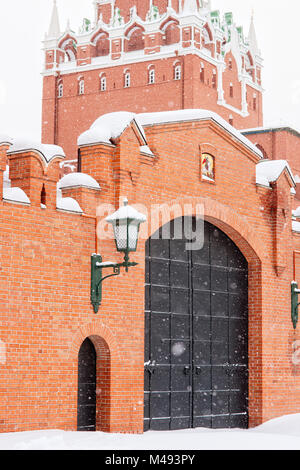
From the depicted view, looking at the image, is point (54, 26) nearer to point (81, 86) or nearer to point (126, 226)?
point (81, 86)

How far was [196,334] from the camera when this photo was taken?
13.6 m

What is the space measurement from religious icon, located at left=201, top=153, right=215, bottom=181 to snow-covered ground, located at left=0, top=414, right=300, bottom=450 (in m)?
4.31

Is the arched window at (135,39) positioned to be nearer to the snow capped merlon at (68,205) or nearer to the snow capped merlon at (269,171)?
the snow capped merlon at (269,171)

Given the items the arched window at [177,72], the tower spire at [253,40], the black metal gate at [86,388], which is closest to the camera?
the black metal gate at [86,388]

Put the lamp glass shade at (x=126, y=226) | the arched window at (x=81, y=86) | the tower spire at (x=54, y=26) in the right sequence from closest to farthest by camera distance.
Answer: the lamp glass shade at (x=126, y=226) < the arched window at (x=81, y=86) < the tower spire at (x=54, y=26)

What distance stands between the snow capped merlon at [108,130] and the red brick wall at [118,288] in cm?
12

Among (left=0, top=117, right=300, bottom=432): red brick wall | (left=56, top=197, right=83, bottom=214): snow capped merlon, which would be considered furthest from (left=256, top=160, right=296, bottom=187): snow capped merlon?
(left=56, top=197, right=83, bottom=214): snow capped merlon

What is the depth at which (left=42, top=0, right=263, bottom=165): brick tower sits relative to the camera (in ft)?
182

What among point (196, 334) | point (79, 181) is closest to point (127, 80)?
point (196, 334)

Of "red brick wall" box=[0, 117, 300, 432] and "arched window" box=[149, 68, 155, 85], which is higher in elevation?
"arched window" box=[149, 68, 155, 85]

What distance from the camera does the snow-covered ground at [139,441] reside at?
9.45 m

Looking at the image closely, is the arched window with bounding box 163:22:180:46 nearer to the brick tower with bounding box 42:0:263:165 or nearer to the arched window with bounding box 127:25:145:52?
the brick tower with bounding box 42:0:263:165

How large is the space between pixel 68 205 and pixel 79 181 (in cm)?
46

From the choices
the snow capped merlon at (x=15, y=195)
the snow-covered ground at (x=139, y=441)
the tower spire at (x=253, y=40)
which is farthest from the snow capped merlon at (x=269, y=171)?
the tower spire at (x=253, y=40)
